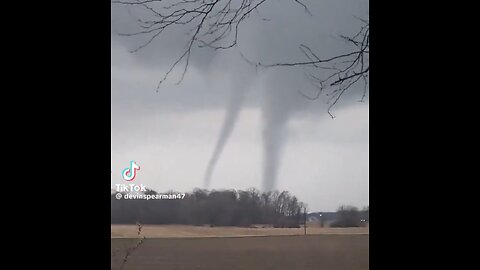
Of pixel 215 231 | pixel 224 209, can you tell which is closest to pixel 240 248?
pixel 215 231

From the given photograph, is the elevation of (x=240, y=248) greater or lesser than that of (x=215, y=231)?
lesser

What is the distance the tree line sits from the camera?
1.55 metres

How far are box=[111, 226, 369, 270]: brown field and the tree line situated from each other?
0.08m

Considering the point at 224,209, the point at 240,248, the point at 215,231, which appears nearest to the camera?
the point at 224,209

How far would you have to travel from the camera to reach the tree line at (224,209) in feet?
5.10

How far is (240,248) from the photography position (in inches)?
94.3

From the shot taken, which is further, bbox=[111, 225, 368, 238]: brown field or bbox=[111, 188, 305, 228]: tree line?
bbox=[111, 225, 368, 238]: brown field

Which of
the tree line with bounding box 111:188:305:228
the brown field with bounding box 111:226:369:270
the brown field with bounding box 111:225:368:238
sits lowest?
the brown field with bounding box 111:226:369:270

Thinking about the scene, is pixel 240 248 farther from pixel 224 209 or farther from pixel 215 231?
pixel 224 209

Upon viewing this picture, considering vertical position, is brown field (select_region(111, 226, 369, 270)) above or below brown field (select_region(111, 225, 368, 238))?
below

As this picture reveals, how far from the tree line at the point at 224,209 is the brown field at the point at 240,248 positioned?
85mm

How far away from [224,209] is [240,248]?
0.74 m
